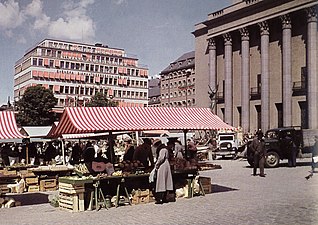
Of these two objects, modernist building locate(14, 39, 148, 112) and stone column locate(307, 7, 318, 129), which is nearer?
stone column locate(307, 7, 318, 129)

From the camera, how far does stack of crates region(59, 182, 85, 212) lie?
43.9ft

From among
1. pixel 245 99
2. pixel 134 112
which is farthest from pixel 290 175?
pixel 245 99

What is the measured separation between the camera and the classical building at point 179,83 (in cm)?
10825

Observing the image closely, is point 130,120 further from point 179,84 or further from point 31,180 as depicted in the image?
point 179,84

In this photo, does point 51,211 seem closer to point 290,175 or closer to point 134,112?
point 134,112

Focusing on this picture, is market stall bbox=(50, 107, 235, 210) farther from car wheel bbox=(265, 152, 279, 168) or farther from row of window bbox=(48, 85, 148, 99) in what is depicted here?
row of window bbox=(48, 85, 148, 99)

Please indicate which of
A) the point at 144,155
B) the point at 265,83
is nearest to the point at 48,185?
the point at 144,155

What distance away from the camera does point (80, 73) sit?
110 metres

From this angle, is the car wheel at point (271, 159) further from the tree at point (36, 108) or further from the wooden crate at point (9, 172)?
the tree at point (36, 108)

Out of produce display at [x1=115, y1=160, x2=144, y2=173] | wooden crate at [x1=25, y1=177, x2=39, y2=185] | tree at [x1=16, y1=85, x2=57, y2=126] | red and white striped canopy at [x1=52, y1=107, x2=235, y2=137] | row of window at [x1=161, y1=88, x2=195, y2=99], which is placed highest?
row of window at [x1=161, y1=88, x2=195, y2=99]

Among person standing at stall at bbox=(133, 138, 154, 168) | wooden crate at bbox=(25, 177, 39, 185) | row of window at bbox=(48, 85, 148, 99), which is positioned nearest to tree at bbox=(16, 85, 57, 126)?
row of window at bbox=(48, 85, 148, 99)

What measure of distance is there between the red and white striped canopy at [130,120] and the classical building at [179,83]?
8748 centimetres

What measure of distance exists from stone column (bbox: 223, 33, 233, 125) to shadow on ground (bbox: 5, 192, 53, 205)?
48.4m

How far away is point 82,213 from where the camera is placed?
13.0 meters
